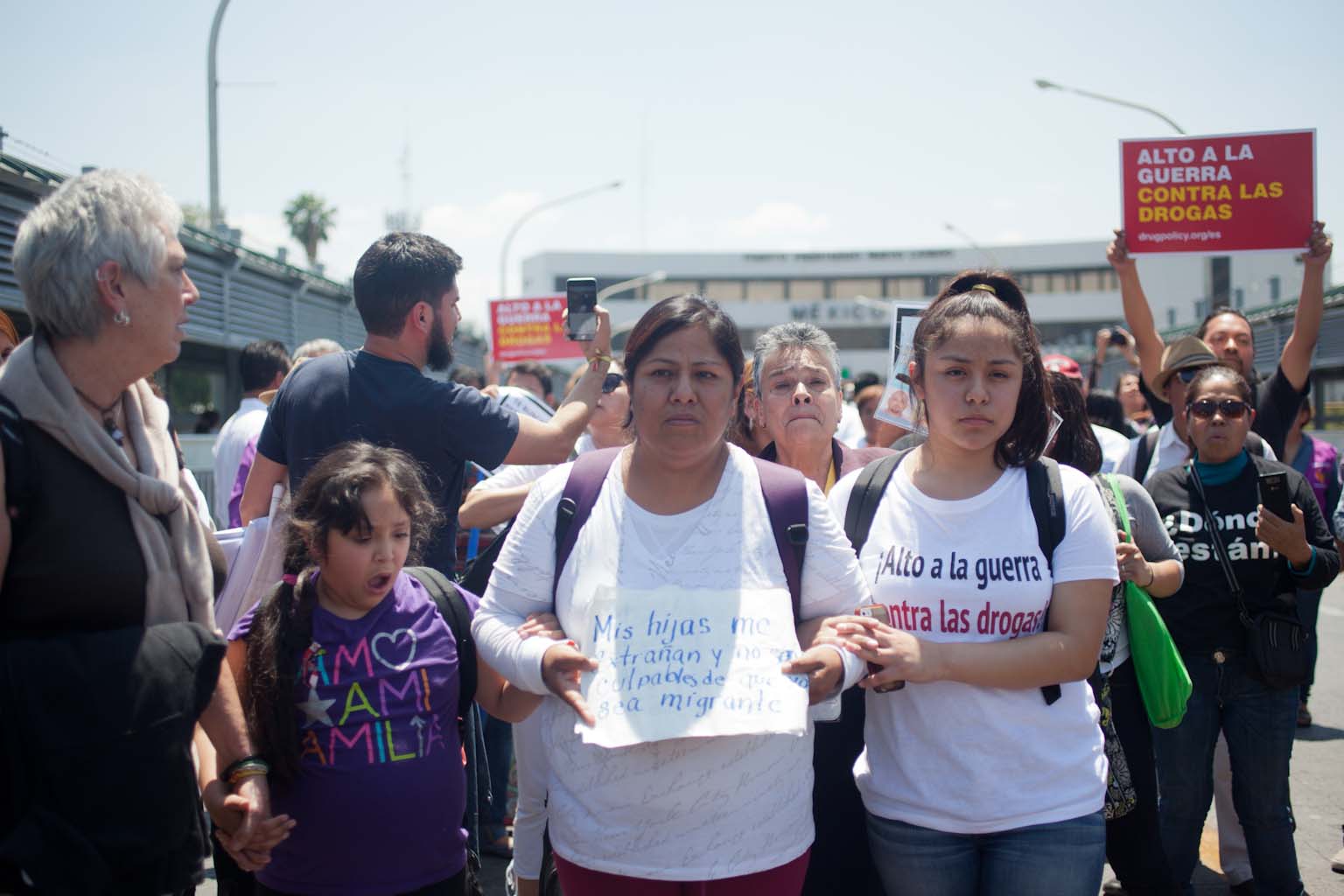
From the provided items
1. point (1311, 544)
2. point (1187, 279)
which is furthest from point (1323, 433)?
point (1187, 279)

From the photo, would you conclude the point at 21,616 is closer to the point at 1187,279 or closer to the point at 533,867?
the point at 533,867

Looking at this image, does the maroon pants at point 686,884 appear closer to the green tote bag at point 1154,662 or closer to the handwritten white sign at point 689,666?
the handwritten white sign at point 689,666

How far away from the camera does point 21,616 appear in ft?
6.21

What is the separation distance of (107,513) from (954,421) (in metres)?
1.83

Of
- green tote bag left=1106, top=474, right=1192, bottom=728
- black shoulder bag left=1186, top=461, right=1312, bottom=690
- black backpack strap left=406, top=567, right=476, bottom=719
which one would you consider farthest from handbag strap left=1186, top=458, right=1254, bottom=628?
black backpack strap left=406, top=567, right=476, bottom=719

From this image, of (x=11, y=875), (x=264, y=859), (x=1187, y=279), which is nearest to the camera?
(x=11, y=875)

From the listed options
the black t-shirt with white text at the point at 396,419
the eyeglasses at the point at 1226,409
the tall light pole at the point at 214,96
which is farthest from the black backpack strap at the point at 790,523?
the tall light pole at the point at 214,96

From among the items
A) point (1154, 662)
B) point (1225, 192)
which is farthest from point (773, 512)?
point (1225, 192)

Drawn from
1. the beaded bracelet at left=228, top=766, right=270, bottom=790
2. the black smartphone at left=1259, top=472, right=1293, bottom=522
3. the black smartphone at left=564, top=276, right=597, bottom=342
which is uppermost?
the black smartphone at left=564, top=276, right=597, bottom=342

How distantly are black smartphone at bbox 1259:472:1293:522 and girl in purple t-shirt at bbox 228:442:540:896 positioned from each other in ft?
9.46

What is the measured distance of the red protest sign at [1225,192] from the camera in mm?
6684

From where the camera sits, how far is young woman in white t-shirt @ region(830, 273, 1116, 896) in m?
2.36

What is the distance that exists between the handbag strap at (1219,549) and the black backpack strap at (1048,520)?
1926mm

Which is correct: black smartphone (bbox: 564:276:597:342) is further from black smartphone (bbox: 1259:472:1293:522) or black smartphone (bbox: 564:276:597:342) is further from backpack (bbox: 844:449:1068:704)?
black smartphone (bbox: 1259:472:1293:522)
